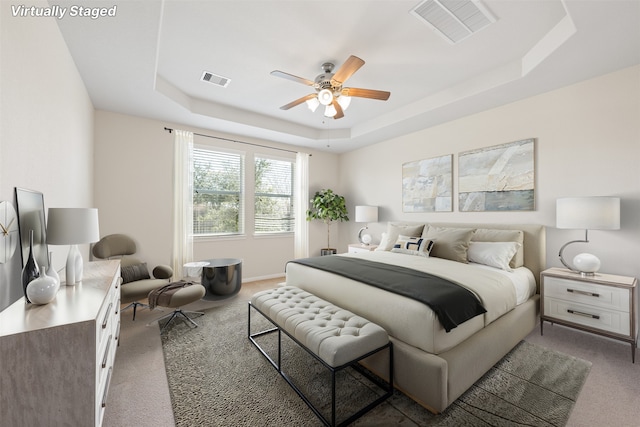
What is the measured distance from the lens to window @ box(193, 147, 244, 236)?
449cm

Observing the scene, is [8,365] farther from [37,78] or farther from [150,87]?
[150,87]

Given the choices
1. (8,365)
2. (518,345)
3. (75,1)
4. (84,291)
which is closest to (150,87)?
(75,1)

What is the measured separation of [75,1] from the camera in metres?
1.85

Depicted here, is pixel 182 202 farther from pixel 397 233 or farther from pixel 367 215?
pixel 397 233

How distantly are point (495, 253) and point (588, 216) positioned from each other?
85cm

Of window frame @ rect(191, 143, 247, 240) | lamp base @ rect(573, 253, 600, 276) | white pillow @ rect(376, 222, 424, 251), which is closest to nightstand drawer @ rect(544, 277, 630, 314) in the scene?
lamp base @ rect(573, 253, 600, 276)

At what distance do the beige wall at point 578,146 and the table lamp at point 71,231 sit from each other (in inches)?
167

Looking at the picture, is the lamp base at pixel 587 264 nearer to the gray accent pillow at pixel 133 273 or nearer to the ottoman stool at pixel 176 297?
the ottoman stool at pixel 176 297

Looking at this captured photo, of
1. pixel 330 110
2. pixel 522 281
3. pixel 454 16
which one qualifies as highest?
pixel 454 16

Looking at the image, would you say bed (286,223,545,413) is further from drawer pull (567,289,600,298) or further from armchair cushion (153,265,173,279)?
armchair cushion (153,265,173,279)

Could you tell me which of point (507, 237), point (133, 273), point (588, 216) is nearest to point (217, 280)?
point (133, 273)

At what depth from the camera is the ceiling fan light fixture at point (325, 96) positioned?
2.67 m

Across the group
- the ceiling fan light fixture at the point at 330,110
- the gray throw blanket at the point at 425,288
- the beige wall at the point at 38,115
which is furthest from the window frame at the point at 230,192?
the gray throw blanket at the point at 425,288

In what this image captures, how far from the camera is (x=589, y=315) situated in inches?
96.8
